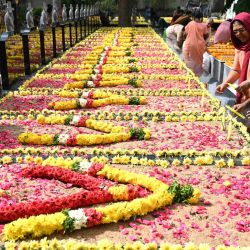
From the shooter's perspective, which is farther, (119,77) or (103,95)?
(119,77)

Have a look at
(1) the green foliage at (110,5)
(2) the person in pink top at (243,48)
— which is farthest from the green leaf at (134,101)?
(1) the green foliage at (110,5)

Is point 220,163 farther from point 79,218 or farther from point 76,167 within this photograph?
point 79,218

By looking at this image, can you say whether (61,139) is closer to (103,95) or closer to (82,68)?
(103,95)

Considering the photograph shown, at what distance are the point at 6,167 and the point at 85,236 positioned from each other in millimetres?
1769

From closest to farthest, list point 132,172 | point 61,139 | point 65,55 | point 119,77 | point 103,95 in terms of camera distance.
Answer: point 132,172 → point 61,139 → point 103,95 → point 119,77 → point 65,55

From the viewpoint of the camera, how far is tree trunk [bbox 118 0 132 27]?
89.0ft

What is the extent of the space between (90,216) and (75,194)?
1.38 feet

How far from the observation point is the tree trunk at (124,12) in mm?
27141

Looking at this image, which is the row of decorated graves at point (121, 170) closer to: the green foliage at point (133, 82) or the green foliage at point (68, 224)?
the green foliage at point (68, 224)

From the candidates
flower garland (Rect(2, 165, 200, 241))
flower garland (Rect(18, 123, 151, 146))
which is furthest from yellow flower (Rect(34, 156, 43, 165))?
flower garland (Rect(2, 165, 200, 241))

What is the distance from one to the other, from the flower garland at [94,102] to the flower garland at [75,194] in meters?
2.85

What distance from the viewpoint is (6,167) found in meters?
4.85

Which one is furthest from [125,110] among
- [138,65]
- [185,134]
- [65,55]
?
[65,55]

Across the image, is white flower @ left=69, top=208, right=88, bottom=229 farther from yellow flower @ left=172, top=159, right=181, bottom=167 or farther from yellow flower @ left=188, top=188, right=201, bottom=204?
yellow flower @ left=172, top=159, right=181, bottom=167
